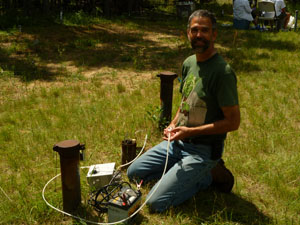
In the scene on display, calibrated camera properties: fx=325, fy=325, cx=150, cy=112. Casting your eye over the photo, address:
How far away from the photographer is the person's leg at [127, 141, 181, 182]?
3.60 meters

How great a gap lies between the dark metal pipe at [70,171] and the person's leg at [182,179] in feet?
2.38

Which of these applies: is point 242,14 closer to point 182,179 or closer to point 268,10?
point 268,10

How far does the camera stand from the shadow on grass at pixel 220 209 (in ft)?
10.4

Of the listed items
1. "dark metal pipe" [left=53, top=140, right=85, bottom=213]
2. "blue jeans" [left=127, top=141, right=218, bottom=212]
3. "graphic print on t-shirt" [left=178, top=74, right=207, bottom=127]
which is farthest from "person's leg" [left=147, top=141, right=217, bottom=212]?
"dark metal pipe" [left=53, top=140, right=85, bottom=213]

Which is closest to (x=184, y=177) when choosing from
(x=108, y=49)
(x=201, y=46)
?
Answer: (x=201, y=46)

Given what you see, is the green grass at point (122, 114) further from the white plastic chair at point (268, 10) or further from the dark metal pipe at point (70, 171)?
the white plastic chair at point (268, 10)

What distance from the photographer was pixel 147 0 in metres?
22.0

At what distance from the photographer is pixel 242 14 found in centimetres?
1309

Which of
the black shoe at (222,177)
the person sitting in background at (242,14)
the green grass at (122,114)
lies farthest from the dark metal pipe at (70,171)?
the person sitting in background at (242,14)

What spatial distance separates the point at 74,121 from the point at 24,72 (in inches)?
122

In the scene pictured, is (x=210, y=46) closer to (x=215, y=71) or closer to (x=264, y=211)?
(x=215, y=71)

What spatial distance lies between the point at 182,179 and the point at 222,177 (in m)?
0.54

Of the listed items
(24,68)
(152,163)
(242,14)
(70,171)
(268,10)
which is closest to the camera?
(70,171)

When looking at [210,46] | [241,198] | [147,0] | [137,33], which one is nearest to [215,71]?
[210,46]
